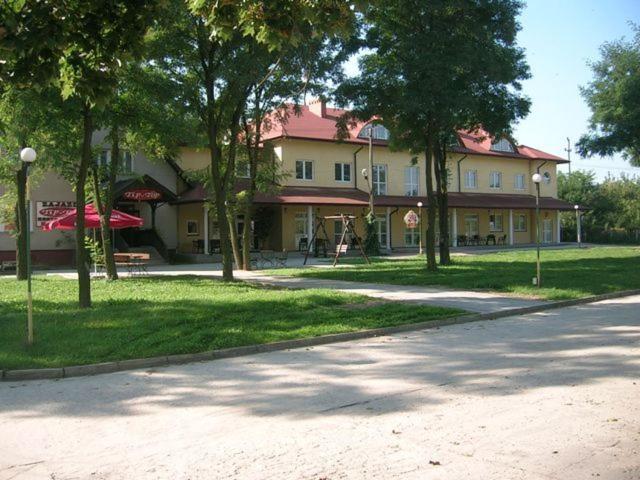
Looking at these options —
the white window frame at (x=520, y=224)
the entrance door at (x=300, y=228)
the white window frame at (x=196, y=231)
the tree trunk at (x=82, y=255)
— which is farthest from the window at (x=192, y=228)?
the white window frame at (x=520, y=224)

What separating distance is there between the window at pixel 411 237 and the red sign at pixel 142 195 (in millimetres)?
18490

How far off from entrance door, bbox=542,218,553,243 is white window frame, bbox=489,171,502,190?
20.2 feet

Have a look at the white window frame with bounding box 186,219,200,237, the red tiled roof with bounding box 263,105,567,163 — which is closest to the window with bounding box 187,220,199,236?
the white window frame with bounding box 186,219,200,237

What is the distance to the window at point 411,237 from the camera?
44156 millimetres

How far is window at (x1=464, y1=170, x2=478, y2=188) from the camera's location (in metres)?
47.6

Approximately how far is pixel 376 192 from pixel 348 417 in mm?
37120

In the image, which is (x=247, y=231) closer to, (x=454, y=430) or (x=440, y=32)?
(x=440, y=32)

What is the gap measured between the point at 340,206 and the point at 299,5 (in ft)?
108

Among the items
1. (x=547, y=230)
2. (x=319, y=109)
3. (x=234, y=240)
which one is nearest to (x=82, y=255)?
(x=234, y=240)

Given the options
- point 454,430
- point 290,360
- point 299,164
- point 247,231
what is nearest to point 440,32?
point 247,231

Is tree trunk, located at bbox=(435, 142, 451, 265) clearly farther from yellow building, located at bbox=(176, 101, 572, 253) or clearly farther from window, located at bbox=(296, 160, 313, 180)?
window, located at bbox=(296, 160, 313, 180)

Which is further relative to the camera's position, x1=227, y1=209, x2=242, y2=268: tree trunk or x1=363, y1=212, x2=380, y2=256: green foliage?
x1=363, y1=212, x2=380, y2=256: green foliage

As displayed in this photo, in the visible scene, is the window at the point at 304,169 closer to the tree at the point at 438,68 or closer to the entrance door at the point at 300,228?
the entrance door at the point at 300,228

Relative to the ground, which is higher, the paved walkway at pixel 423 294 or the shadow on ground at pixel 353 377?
the paved walkway at pixel 423 294
